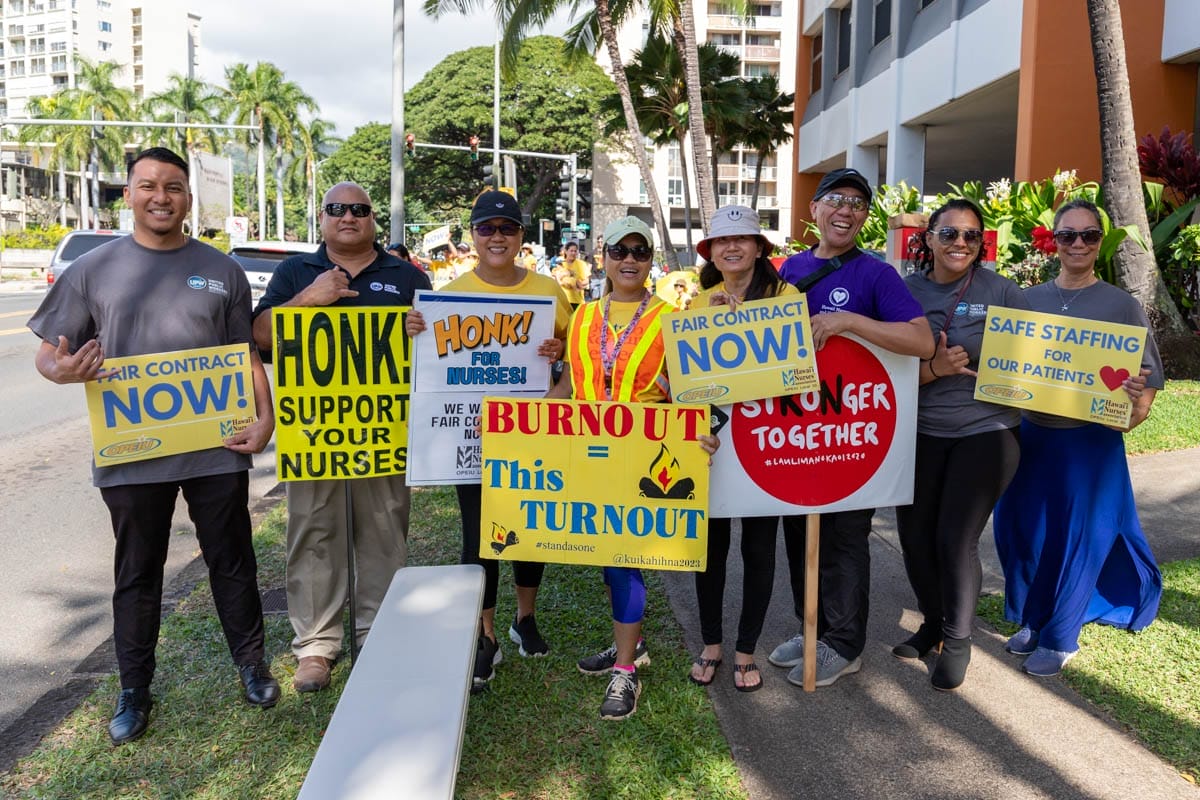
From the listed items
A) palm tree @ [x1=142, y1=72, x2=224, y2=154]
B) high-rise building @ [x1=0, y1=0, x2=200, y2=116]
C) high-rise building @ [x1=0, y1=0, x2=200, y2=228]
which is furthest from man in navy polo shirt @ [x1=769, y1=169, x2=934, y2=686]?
high-rise building @ [x1=0, y1=0, x2=200, y2=116]

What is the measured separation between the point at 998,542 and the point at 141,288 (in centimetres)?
405

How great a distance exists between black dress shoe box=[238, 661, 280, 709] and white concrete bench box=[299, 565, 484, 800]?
92cm

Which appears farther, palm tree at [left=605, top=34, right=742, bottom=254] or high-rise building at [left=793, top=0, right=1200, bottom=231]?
palm tree at [left=605, top=34, right=742, bottom=254]

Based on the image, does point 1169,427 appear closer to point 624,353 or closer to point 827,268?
point 827,268

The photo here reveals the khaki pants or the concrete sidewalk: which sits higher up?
the khaki pants

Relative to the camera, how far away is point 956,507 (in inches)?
158

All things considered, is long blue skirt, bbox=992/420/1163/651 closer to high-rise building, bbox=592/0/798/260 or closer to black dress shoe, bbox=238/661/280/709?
black dress shoe, bbox=238/661/280/709

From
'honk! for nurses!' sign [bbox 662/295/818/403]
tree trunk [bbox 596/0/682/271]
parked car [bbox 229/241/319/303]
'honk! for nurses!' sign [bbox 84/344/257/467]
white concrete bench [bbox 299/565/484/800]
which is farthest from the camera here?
tree trunk [bbox 596/0/682/271]

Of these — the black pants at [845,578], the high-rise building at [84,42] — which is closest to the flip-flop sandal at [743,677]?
the black pants at [845,578]

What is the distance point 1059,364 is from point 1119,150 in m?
7.03

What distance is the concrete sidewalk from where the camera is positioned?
10.8ft

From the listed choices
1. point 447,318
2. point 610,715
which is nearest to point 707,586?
point 610,715

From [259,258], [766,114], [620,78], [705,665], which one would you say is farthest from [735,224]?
[766,114]

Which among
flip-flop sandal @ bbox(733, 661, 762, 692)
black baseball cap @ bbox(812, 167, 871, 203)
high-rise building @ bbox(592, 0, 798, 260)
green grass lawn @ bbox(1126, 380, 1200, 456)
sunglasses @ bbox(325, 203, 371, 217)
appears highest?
high-rise building @ bbox(592, 0, 798, 260)
